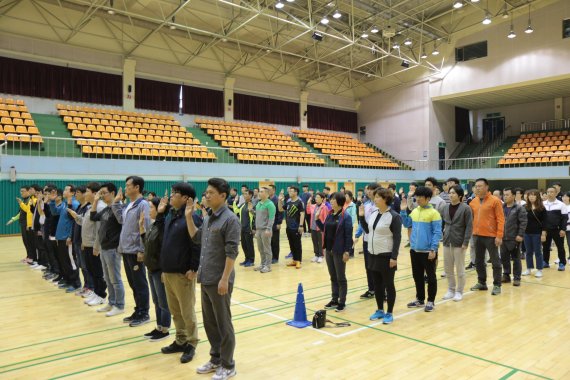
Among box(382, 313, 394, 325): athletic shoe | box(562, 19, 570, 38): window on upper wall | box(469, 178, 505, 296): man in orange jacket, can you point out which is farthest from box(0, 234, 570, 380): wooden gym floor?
box(562, 19, 570, 38): window on upper wall

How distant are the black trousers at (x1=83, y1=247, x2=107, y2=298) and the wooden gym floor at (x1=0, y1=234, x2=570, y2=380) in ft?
1.00

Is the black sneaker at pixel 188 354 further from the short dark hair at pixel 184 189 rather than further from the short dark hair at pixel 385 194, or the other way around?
the short dark hair at pixel 385 194

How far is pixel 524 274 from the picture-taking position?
303 inches

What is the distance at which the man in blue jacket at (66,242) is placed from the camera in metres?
6.48

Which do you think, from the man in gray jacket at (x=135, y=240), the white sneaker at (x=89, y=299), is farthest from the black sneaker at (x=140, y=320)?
the white sneaker at (x=89, y=299)

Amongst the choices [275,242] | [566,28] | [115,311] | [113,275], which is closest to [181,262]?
[113,275]

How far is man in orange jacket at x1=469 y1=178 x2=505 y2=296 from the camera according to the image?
6254 mm

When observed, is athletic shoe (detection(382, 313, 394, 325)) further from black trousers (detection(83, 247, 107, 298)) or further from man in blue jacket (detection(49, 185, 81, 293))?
man in blue jacket (detection(49, 185, 81, 293))

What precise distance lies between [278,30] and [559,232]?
15480mm

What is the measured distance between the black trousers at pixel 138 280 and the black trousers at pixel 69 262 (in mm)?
2179

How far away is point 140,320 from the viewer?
16.3ft

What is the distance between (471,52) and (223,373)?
22.8 m

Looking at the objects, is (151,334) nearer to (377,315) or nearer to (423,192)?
(377,315)

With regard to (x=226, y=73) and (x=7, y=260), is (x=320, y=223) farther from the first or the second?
(x=226, y=73)
